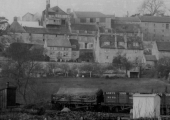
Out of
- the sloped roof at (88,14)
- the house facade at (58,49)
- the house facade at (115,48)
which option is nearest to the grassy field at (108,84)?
the house facade at (115,48)

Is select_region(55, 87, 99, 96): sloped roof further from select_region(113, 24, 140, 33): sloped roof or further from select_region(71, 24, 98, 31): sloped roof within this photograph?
select_region(113, 24, 140, 33): sloped roof

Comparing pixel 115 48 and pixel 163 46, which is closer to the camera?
pixel 115 48

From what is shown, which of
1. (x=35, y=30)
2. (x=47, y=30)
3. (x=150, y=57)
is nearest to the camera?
(x=150, y=57)

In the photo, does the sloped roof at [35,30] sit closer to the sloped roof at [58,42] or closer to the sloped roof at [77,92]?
the sloped roof at [58,42]

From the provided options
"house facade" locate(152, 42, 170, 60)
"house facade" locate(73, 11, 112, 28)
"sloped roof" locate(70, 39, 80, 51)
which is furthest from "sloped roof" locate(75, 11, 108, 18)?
"house facade" locate(152, 42, 170, 60)

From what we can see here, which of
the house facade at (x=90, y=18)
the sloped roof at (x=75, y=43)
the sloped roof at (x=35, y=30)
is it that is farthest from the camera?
the house facade at (x=90, y=18)

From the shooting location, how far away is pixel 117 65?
8725 centimetres

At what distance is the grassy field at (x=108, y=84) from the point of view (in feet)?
227

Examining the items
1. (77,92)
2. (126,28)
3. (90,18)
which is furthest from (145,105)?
(90,18)

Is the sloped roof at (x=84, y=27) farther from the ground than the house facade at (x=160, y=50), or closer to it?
farther from the ground

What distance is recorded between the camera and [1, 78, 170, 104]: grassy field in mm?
69062

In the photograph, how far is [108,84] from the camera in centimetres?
7338

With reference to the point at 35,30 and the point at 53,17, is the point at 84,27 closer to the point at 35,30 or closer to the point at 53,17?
the point at 53,17

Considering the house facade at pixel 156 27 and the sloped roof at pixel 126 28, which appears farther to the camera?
the house facade at pixel 156 27
